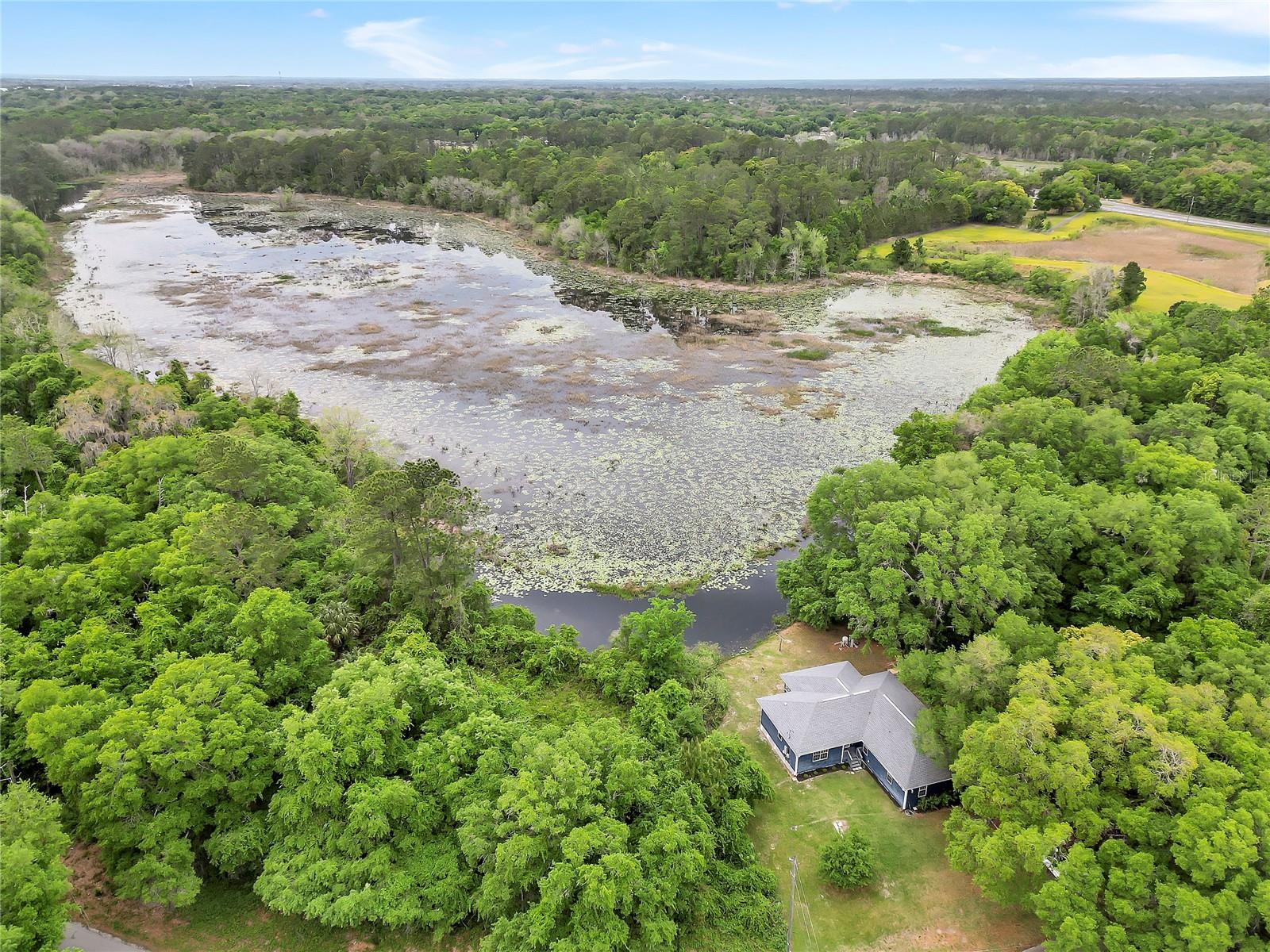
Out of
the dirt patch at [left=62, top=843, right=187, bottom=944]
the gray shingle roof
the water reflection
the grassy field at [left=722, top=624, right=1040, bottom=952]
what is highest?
the gray shingle roof

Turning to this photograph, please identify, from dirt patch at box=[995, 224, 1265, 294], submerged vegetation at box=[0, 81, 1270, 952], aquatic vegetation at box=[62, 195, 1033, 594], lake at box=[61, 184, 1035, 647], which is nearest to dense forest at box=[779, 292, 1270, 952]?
submerged vegetation at box=[0, 81, 1270, 952]

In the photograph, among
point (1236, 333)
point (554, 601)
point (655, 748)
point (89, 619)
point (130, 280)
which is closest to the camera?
point (655, 748)

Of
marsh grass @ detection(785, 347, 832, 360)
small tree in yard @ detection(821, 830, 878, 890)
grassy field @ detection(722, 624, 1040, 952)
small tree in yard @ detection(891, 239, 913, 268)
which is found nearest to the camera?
grassy field @ detection(722, 624, 1040, 952)

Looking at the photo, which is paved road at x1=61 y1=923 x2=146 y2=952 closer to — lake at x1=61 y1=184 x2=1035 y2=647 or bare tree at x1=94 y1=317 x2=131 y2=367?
lake at x1=61 y1=184 x2=1035 y2=647

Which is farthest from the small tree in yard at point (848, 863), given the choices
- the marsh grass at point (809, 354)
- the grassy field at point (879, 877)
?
the marsh grass at point (809, 354)

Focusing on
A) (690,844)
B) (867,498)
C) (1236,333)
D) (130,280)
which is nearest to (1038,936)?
(690,844)

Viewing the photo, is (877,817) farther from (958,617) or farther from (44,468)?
(44,468)

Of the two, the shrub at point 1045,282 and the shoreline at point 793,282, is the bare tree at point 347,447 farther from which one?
the shrub at point 1045,282
